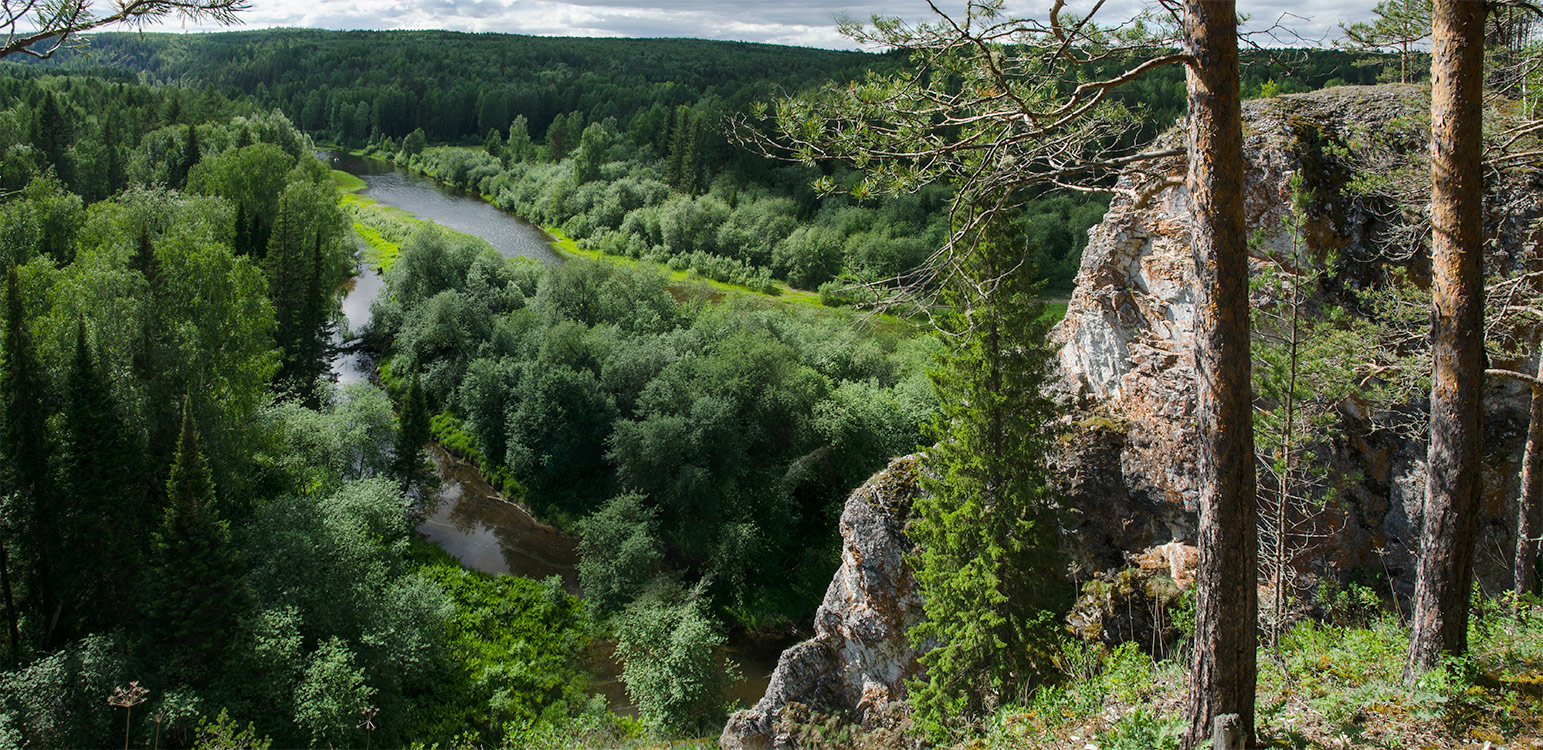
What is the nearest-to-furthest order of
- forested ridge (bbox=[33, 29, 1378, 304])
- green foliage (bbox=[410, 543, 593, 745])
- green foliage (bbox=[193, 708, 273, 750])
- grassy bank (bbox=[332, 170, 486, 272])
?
green foliage (bbox=[193, 708, 273, 750]) → green foliage (bbox=[410, 543, 593, 745]) → forested ridge (bbox=[33, 29, 1378, 304]) → grassy bank (bbox=[332, 170, 486, 272])

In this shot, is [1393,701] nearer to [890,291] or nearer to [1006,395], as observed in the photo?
[890,291]

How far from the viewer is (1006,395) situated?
38.3 ft

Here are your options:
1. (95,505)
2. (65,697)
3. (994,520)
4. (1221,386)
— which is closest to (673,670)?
(994,520)

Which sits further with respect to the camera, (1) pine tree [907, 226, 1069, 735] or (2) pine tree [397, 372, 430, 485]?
(2) pine tree [397, 372, 430, 485]

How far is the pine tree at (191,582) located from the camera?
15102 millimetres

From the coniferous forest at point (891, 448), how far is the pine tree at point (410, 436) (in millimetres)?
110

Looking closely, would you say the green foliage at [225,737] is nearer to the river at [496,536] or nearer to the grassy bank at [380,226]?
the river at [496,536]

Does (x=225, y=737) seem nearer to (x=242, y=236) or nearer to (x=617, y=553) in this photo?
(x=617, y=553)

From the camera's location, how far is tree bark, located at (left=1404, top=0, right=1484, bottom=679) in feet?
19.6

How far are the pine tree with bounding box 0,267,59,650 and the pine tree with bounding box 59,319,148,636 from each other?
1.04ft

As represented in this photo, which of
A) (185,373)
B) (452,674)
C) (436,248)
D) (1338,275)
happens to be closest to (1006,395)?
(1338,275)

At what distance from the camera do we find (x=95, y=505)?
16062mm

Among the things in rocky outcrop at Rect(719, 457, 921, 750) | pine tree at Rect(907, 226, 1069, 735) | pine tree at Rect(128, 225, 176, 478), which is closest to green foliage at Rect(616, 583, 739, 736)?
rocky outcrop at Rect(719, 457, 921, 750)

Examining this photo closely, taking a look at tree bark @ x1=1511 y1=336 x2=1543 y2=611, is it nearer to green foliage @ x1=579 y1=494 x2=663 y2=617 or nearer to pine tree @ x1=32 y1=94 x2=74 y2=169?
green foliage @ x1=579 y1=494 x2=663 y2=617
